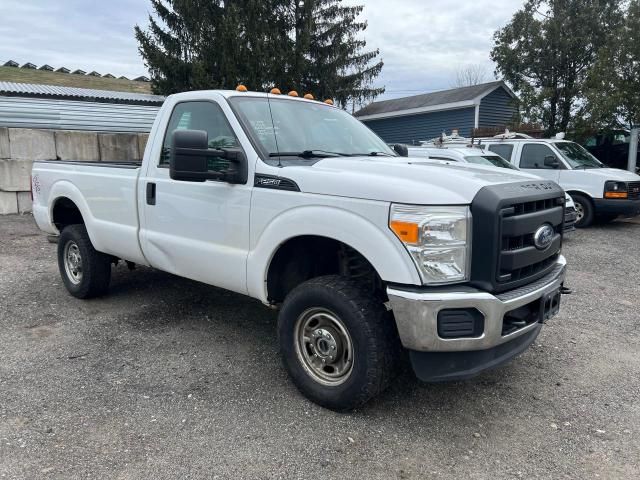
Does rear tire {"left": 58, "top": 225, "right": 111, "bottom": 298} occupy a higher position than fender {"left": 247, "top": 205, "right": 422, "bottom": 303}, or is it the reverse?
fender {"left": 247, "top": 205, "right": 422, "bottom": 303}

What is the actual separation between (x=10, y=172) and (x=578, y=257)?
36.5 ft

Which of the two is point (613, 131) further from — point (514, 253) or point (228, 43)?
point (514, 253)

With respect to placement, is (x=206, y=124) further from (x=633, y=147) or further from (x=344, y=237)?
(x=633, y=147)

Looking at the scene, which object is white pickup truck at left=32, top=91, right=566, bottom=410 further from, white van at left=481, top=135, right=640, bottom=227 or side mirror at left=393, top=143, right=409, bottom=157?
white van at left=481, top=135, right=640, bottom=227

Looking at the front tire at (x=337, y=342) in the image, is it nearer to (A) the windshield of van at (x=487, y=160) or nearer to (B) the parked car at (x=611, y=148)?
(A) the windshield of van at (x=487, y=160)

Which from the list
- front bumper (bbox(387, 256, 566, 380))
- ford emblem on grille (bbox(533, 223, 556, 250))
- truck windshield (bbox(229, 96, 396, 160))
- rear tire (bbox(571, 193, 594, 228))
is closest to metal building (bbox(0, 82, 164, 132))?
truck windshield (bbox(229, 96, 396, 160))

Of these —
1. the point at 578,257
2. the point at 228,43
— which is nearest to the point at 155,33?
the point at 228,43

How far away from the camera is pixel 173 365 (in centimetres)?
407

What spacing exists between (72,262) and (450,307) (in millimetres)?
4500

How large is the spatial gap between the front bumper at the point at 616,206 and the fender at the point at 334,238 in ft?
30.9

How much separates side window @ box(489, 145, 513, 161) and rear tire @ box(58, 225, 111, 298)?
9409 millimetres

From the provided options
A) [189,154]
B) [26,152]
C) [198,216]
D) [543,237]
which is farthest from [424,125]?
[189,154]

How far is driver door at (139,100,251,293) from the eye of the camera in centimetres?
375

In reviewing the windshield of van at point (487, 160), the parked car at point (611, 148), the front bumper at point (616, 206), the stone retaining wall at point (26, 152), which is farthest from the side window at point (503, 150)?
the stone retaining wall at point (26, 152)
